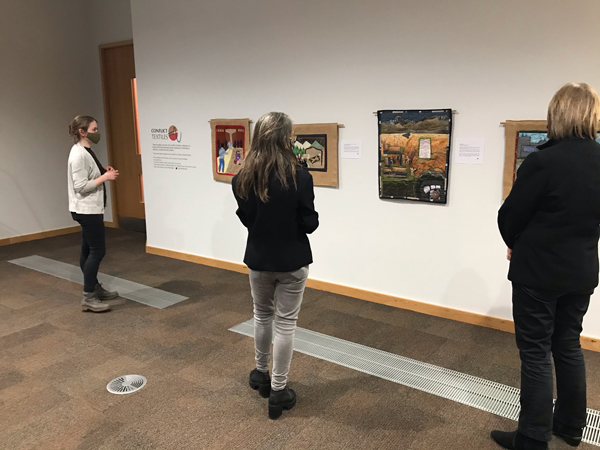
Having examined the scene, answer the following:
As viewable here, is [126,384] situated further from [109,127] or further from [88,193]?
[109,127]

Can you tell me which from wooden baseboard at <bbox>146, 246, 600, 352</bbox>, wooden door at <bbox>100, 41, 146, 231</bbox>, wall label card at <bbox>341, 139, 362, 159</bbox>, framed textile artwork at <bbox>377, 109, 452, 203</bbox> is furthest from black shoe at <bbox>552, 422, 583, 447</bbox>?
wooden door at <bbox>100, 41, 146, 231</bbox>

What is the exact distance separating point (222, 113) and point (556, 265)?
11.6 feet

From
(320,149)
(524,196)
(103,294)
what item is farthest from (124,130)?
(524,196)

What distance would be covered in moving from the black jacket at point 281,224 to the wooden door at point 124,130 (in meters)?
4.87

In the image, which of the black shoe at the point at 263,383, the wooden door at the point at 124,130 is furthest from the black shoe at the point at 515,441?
the wooden door at the point at 124,130

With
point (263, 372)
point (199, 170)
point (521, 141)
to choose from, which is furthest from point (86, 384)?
point (521, 141)

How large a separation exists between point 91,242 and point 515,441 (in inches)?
124

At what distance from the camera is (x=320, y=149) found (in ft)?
13.1

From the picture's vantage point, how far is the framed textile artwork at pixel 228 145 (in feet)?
14.6

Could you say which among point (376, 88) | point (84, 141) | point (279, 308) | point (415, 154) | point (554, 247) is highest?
point (376, 88)

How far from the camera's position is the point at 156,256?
5406 millimetres

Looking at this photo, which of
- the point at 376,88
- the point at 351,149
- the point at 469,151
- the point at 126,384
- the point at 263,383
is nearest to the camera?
the point at 263,383

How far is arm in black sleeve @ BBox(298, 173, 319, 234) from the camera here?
2082 mm

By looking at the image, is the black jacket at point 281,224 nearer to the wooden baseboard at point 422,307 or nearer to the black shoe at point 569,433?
the black shoe at point 569,433
